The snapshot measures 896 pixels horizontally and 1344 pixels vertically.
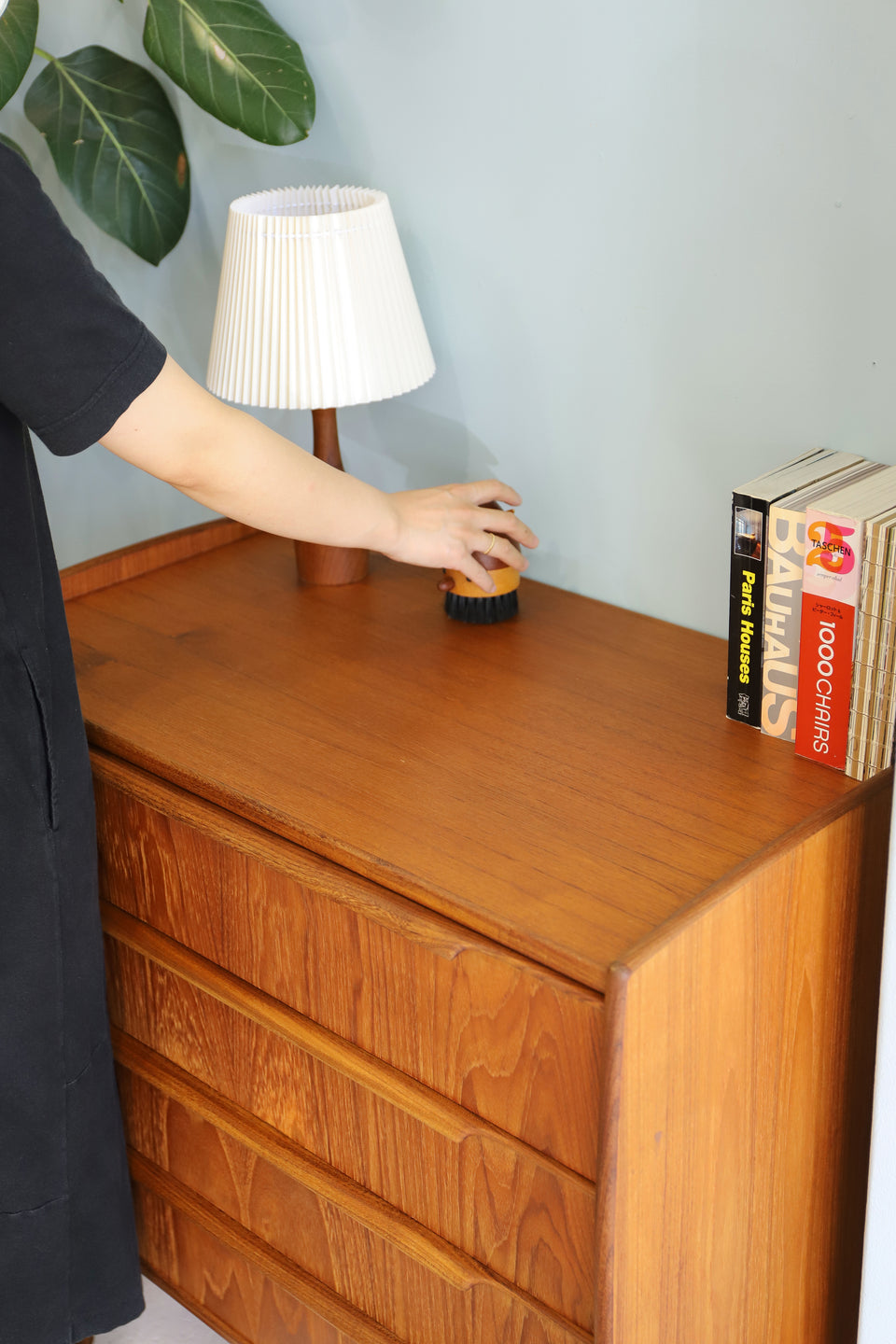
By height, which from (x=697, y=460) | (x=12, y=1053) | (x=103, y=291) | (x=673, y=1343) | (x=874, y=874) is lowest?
Answer: (x=673, y=1343)

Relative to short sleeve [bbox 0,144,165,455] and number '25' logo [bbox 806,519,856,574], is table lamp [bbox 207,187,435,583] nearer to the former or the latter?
short sleeve [bbox 0,144,165,455]

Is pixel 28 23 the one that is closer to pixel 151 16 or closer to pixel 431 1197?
pixel 151 16

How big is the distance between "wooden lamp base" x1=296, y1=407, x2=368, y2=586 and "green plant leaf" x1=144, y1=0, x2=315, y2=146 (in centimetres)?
29

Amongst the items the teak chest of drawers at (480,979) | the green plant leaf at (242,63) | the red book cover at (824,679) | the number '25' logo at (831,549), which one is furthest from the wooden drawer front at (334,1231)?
the green plant leaf at (242,63)

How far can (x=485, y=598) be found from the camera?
4.26ft

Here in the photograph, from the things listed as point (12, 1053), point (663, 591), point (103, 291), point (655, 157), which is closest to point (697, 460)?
point (663, 591)

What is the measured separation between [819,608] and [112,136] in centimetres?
104

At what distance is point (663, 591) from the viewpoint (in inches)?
51.7

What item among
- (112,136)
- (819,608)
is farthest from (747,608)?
(112,136)

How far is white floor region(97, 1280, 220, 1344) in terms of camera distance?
4.72 feet

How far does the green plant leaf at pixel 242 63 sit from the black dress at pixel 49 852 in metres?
0.52

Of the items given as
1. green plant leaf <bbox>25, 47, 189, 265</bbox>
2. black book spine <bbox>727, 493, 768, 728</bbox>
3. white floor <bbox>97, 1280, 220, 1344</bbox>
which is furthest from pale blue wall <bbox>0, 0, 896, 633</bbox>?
white floor <bbox>97, 1280, 220, 1344</bbox>

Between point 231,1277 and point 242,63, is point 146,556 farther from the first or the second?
point 231,1277

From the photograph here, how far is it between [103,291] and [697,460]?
0.58 m
